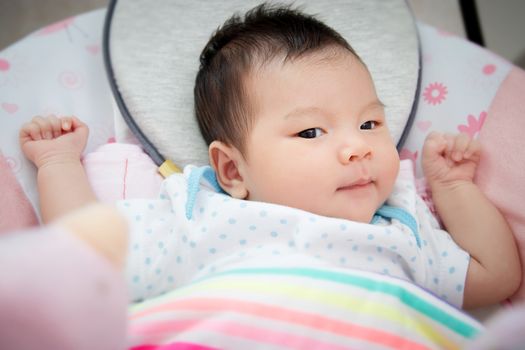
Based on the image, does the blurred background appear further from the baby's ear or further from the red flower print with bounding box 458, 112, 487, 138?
the baby's ear

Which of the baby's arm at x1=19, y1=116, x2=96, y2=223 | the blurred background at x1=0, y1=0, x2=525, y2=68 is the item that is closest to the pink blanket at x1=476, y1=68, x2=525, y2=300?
the blurred background at x1=0, y1=0, x2=525, y2=68

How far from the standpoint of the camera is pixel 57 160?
0.85 m

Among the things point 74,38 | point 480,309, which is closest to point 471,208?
point 480,309

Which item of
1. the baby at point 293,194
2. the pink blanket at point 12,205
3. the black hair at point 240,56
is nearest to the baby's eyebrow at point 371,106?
the baby at point 293,194

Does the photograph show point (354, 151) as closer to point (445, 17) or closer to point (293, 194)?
point (293, 194)

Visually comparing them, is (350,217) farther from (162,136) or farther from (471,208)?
(162,136)

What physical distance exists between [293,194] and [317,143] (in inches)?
3.3

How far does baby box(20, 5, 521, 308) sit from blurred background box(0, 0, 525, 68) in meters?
0.71

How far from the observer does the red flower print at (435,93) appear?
1.03m

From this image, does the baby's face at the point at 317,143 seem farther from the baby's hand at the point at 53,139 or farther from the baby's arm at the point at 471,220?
the baby's hand at the point at 53,139

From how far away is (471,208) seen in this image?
34.0 inches

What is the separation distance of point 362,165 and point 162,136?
0.38m

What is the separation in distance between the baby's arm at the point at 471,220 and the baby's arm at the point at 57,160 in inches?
23.8

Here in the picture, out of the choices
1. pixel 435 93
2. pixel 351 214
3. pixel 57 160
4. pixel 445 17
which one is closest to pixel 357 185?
pixel 351 214
